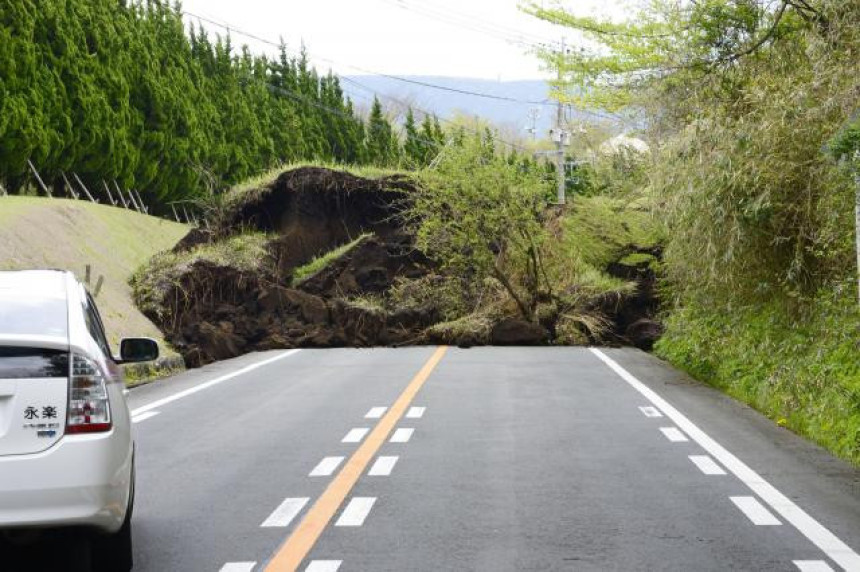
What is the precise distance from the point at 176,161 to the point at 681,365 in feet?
94.0

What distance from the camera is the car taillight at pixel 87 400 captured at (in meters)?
5.93

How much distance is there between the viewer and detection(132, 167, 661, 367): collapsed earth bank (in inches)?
1086

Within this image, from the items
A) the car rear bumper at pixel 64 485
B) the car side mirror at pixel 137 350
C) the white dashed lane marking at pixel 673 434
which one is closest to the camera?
the car rear bumper at pixel 64 485

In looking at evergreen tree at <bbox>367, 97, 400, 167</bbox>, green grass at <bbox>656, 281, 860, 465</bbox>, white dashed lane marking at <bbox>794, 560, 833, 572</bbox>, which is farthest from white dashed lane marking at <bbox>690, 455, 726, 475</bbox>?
evergreen tree at <bbox>367, 97, 400, 167</bbox>

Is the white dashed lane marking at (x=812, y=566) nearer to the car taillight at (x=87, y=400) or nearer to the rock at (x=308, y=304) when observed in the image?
the car taillight at (x=87, y=400)

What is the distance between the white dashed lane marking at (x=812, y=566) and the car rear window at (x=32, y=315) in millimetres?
3943

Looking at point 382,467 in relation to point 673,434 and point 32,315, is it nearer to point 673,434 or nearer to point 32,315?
point 673,434

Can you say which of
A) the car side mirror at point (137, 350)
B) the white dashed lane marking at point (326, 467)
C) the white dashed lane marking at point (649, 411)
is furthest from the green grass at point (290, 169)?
the car side mirror at point (137, 350)

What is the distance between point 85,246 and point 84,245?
80mm

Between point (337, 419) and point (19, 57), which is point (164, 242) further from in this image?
point (337, 419)

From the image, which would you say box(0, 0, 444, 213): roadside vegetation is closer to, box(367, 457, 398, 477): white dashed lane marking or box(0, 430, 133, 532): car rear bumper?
box(367, 457, 398, 477): white dashed lane marking

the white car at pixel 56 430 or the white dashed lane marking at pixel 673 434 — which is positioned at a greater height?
the white car at pixel 56 430

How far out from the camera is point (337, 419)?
44.3 feet

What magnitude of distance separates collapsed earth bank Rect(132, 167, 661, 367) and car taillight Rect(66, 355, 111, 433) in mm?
18007
